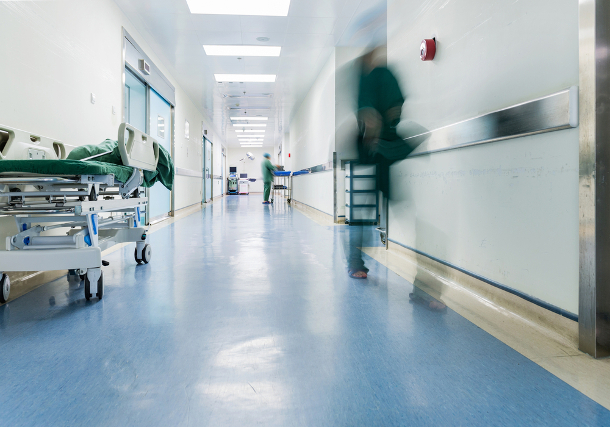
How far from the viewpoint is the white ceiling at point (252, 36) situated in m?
4.64

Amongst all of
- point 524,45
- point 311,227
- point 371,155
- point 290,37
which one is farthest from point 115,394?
point 290,37

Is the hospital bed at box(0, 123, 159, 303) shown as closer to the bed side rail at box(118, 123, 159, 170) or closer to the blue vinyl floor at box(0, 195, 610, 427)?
the bed side rail at box(118, 123, 159, 170)

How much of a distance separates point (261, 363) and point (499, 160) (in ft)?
4.87

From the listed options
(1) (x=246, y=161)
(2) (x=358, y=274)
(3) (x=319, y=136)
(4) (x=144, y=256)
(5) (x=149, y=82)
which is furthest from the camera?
(1) (x=246, y=161)

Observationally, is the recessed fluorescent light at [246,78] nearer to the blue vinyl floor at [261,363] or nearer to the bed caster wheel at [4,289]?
the blue vinyl floor at [261,363]

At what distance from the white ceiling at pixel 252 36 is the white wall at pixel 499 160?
7.18ft

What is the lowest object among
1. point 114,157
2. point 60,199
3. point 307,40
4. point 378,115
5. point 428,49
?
point 60,199

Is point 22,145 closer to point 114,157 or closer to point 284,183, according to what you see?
point 114,157

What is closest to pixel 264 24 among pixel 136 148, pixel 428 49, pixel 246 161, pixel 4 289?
pixel 428 49

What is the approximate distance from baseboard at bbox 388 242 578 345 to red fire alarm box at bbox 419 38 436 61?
1.41 meters

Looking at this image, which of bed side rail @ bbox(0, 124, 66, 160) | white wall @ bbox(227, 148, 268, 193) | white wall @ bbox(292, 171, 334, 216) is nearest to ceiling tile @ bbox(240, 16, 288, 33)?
white wall @ bbox(292, 171, 334, 216)

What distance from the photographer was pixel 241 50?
6.20 metres

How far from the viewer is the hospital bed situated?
1.87m

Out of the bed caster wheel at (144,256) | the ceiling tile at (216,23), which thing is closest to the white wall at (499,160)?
the bed caster wheel at (144,256)
